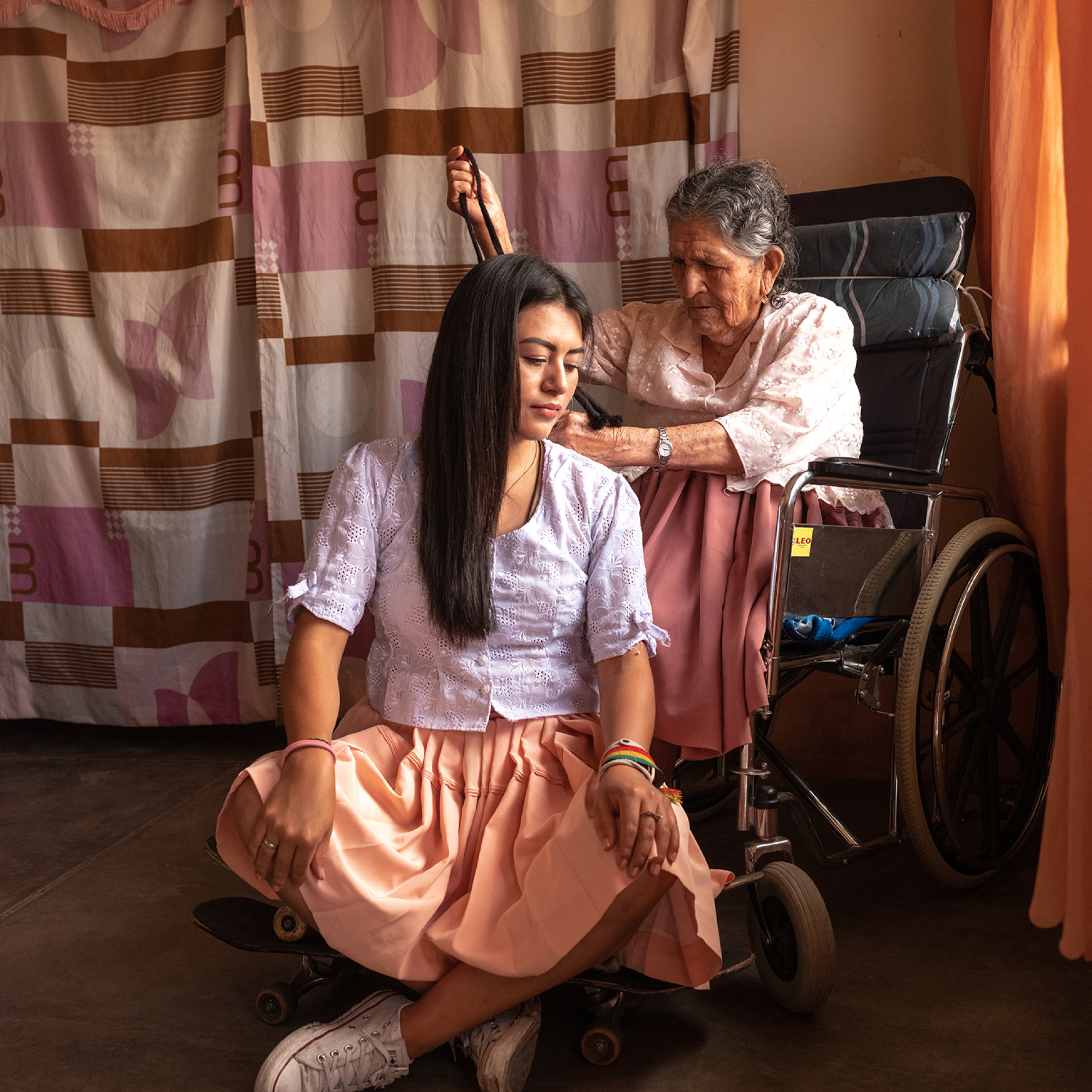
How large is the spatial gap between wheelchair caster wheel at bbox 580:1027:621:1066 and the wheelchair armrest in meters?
0.82

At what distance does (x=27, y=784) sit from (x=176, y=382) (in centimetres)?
108

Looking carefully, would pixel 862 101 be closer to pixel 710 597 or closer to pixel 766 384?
pixel 766 384

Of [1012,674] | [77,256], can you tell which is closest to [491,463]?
[1012,674]

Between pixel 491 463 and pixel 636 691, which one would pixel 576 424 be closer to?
pixel 491 463

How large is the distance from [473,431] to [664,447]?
1.43ft

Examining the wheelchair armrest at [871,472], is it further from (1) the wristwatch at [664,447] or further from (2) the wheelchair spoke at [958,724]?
(2) the wheelchair spoke at [958,724]

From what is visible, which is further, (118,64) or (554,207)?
(118,64)

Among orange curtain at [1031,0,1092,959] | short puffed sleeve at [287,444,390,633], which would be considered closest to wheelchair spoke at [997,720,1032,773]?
orange curtain at [1031,0,1092,959]

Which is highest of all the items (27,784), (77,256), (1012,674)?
(77,256)

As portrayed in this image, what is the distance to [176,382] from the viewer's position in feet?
8.79

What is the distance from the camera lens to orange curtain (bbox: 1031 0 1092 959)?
1.25 m

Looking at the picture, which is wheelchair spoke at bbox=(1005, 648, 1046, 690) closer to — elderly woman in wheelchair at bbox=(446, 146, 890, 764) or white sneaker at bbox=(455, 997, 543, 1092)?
elderly woman in wheelchair at bbox=(446, 146, 890, 764)

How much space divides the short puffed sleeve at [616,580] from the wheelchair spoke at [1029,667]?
0.83 m

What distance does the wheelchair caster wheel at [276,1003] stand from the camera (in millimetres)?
1409
